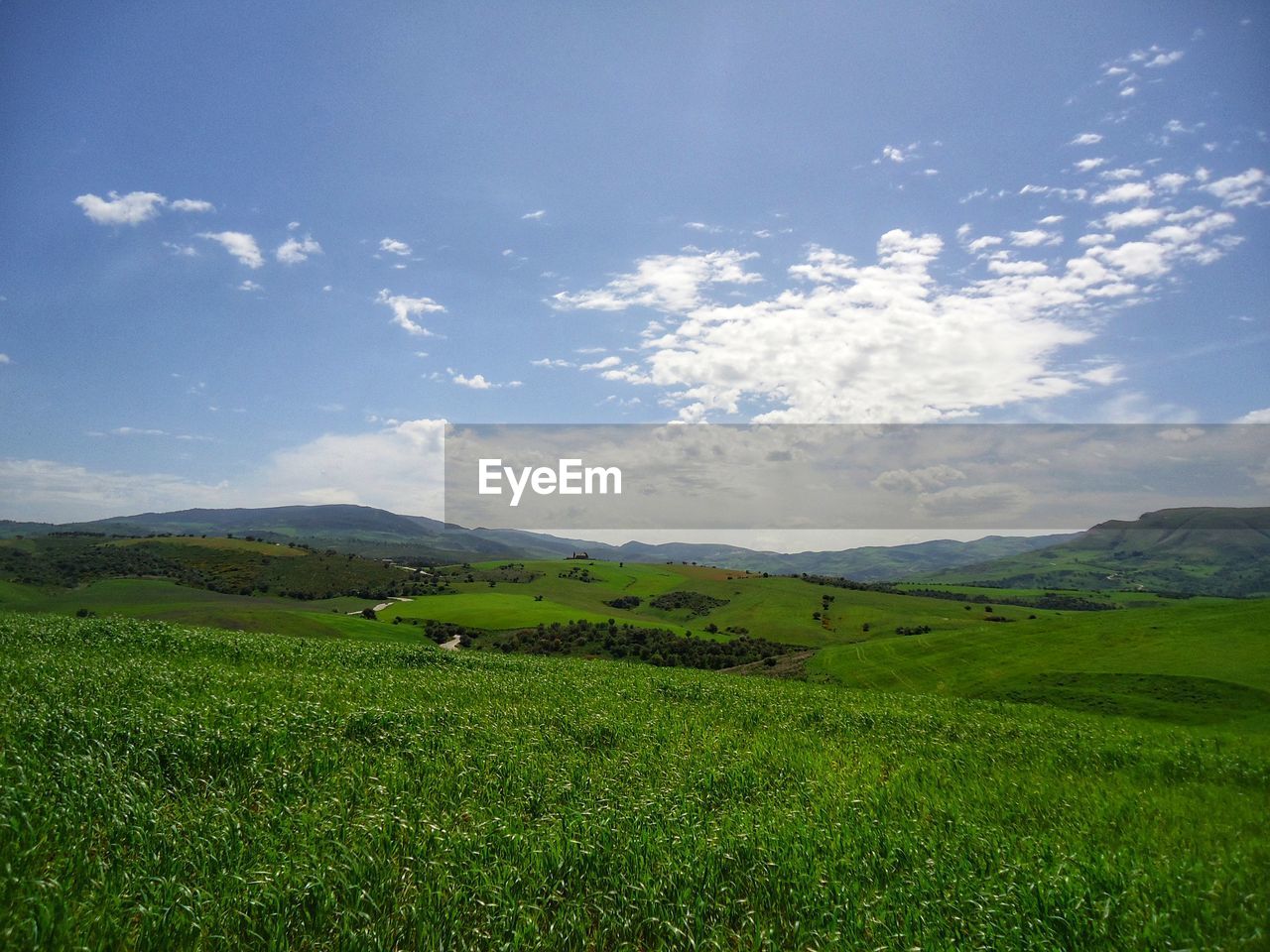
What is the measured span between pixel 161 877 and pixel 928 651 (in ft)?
174

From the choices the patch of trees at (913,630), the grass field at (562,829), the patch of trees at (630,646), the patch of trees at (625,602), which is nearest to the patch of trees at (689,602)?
the patch of trees at (625,602)

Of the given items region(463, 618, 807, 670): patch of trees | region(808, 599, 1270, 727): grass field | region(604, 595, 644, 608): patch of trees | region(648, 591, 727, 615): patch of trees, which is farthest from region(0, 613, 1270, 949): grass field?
region(604, 595, 644, 608): patch of trees

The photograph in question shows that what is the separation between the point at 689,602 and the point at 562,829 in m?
133

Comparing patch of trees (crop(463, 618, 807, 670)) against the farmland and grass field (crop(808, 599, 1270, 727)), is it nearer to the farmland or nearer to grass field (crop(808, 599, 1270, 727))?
grass field (crop(808, 599, 1270, 727))

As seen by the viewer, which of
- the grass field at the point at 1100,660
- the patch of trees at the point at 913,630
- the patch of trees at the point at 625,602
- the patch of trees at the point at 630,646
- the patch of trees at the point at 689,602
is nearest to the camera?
the grass field at the point at 1100,660

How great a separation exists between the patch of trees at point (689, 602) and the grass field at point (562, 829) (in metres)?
118

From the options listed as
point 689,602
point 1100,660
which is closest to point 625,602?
point 689,602

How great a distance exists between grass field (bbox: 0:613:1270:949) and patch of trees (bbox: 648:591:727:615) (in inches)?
4652

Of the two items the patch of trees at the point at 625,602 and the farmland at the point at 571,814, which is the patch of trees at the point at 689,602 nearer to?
the patch of trees at the point at 625,602

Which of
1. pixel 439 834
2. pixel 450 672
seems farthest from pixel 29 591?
pixel 439 834

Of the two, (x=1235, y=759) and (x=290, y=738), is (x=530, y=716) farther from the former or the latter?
(x=1235, y=759)

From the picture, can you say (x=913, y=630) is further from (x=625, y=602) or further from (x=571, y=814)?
(x=571, y=814)

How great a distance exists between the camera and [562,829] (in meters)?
8.36

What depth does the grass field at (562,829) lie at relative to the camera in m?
6.17
